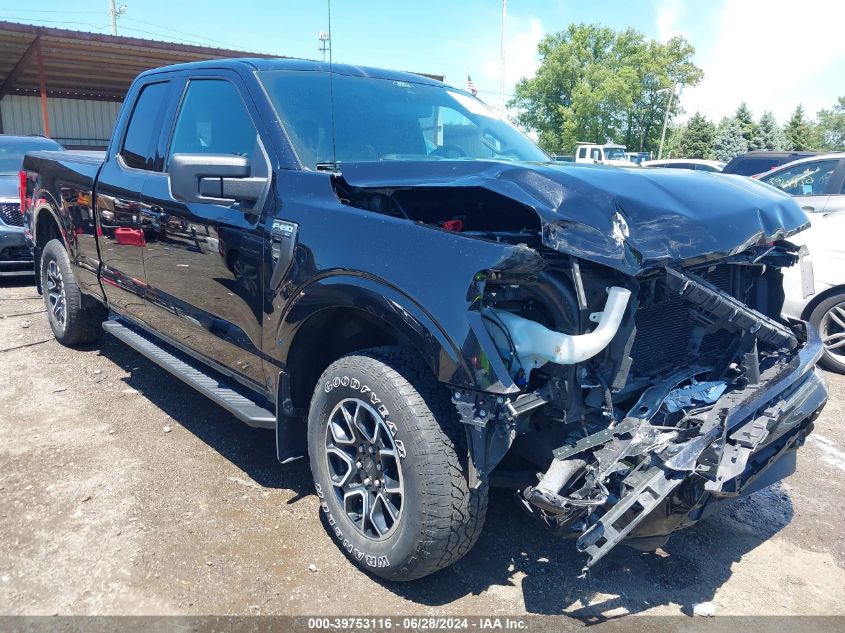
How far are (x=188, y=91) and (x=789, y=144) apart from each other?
4320cm

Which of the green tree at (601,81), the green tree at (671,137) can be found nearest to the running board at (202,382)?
the green tree at (601,81)

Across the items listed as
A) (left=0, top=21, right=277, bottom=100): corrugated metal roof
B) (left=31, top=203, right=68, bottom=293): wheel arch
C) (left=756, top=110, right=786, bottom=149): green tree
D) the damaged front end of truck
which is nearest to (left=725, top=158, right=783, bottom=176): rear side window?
the damaged front end of truck

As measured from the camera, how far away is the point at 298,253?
9.29 ft

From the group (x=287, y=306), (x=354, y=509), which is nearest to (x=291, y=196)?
(x=287, y=306)

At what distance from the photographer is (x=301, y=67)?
3531 mm

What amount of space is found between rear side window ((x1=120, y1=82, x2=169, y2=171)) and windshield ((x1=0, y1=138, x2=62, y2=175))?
20.0 feet

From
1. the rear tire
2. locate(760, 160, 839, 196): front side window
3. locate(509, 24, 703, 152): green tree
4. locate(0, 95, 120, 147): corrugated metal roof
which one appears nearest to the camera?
the rear tire

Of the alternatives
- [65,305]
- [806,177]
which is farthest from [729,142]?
[65,305]

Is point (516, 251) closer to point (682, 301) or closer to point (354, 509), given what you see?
point (682, 301)

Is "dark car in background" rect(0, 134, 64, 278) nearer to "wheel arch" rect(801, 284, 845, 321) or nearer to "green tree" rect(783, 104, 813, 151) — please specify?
"wheel arch" rect(801, 284, 845, 321)

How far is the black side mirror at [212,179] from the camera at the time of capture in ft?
9.16

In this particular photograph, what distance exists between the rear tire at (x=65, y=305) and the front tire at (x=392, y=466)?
3.50 m

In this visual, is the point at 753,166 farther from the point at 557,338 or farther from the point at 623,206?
the point at 557,338

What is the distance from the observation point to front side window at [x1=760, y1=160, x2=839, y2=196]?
732 centimetres
